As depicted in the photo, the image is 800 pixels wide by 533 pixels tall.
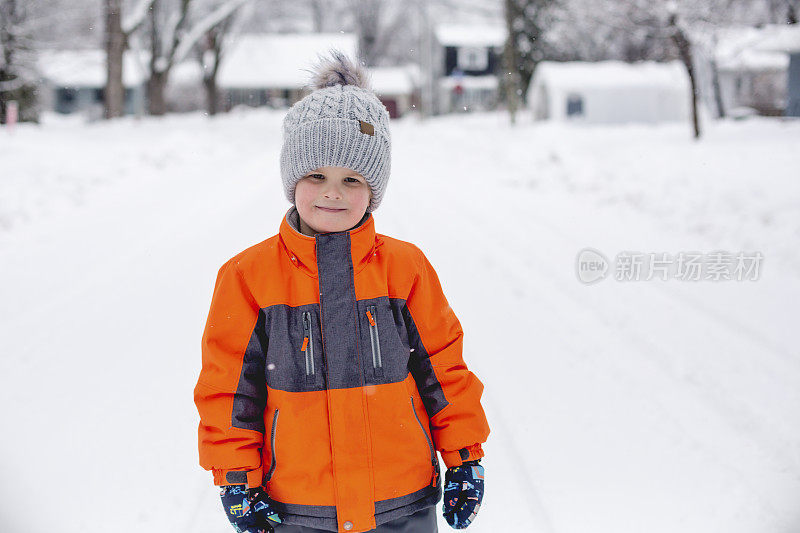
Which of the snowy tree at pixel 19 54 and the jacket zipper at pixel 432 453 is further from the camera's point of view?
the snowy tree at pixel 19 54

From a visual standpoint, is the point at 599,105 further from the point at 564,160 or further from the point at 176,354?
the point at 176,354

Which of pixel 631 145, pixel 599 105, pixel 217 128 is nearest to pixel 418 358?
pixel 631 145

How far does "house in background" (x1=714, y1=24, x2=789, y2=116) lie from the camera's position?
12.1m

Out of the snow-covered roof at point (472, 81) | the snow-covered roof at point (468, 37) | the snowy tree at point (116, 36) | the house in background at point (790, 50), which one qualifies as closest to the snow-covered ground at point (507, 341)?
the snowy tree at point (116, 36)

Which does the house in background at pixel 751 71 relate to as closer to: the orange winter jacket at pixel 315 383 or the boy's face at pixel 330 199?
the boy's face at pixel 330 199

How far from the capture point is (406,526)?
1.73 m

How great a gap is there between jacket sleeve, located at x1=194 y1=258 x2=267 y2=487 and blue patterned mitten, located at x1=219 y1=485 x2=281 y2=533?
0.03 m

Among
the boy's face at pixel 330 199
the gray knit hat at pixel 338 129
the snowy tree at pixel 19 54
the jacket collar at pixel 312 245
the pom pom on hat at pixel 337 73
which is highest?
the snowy tree at pixel 19 54

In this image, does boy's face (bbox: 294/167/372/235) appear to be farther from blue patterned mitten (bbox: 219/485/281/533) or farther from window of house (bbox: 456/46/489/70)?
window of house (bbox: 456/46/489/70)

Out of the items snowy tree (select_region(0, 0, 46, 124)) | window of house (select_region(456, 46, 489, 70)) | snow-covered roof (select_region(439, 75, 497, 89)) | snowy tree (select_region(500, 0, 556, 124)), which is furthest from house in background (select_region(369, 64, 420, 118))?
snowy tree (select_region(0, 0, 46, 124))

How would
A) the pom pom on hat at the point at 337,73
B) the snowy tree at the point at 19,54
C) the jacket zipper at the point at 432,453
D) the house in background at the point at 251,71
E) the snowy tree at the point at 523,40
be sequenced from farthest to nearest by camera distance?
the house in background at the point at 251,71 → the snowy tree at the point at 523,40 → the snowy tree at the point at 19,54 → the pom pom on hat at the point at 337,73 → the jacket zipper at the point at 432,453

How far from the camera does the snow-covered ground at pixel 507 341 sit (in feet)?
8.50

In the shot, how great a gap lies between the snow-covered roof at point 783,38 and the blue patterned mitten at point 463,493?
11132mm

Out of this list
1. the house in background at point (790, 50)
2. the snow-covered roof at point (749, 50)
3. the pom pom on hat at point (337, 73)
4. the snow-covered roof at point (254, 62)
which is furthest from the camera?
the snow-covered roof at point (254, 62)
